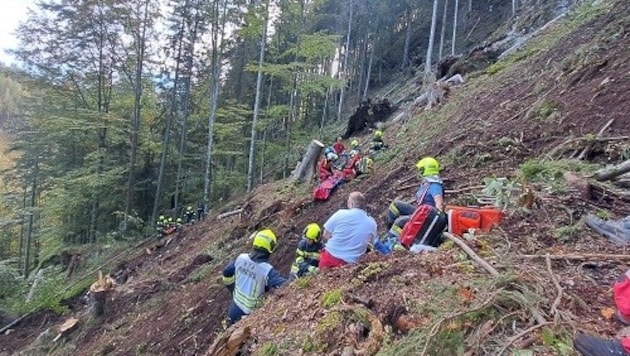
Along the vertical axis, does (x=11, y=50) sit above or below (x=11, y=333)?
above

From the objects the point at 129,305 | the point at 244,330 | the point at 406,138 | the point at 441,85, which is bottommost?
the point at 129,305

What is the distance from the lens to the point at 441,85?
14.2 m

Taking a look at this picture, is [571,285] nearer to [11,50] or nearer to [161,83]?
[161,83]

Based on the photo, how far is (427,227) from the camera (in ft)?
15.5

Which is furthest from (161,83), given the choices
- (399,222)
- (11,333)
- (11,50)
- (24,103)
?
(399,222)

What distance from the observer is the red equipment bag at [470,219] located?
460 cm

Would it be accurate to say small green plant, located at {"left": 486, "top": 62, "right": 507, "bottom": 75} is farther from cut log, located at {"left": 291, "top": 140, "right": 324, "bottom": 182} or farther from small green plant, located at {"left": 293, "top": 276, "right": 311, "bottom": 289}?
small green plant, located at {"left": 293, "top": 276, "right": 311, "bottom": 289}

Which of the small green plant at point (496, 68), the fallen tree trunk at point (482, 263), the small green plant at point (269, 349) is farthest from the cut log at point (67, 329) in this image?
the small green plant at point (496, 68)

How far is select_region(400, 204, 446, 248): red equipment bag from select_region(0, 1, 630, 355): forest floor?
0.34 m

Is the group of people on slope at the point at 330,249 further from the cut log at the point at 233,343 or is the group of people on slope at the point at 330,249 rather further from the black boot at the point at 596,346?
the black boot at the point at 596,346

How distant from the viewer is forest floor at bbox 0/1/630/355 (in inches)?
116

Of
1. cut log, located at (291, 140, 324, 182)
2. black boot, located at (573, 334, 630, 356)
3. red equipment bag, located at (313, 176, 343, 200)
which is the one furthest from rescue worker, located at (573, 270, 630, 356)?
cut log, located at (291, 140, 324, 182)

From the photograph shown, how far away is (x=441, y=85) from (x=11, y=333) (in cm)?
1327

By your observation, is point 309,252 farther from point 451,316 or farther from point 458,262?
point 451,316
